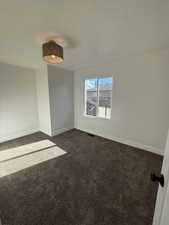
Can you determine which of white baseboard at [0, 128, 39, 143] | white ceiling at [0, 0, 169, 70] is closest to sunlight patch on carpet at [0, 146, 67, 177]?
white baseboard at [0, 128, 39, 143]

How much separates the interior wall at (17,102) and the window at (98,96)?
1837 millimetres

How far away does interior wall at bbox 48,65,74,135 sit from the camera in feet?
10.4

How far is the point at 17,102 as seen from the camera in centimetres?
315

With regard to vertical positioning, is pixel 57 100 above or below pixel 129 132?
above

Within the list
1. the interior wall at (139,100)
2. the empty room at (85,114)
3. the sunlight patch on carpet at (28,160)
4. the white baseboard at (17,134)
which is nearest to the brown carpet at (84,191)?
the empty room at (85,114)

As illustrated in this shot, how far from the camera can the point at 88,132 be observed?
145 inches

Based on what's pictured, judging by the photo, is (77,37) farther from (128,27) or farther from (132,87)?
(132,87)

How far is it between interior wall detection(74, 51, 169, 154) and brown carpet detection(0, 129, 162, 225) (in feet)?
1.49

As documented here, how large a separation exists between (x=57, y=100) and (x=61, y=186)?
7.89ft

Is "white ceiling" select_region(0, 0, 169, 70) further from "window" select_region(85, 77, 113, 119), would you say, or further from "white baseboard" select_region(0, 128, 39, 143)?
"white baseboard" select_region(0, 128, 39, 143)

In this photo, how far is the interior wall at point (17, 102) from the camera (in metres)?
2.89

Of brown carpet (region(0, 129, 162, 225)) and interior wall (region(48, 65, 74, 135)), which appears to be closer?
brown carpet (region(0, 129, 162, 225))

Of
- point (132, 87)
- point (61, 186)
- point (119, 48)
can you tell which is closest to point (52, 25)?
point (119, 48)

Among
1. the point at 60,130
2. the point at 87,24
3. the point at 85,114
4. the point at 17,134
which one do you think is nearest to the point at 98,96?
the point at 85,114
